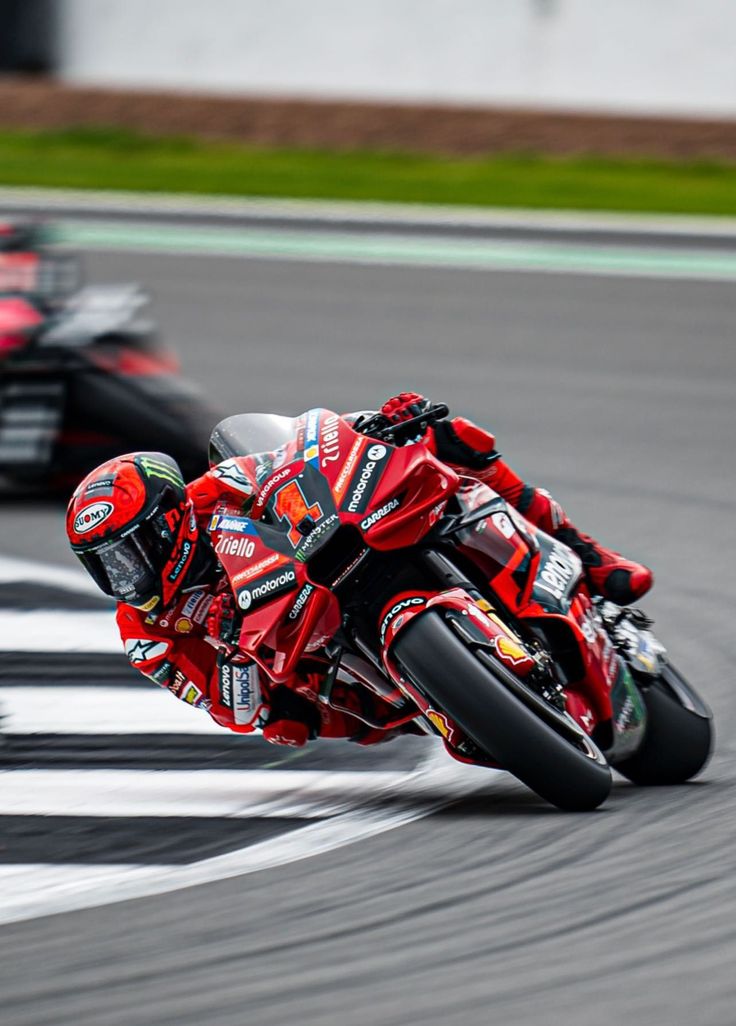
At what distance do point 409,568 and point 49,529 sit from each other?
440 cm

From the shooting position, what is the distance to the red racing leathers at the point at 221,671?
5.23m

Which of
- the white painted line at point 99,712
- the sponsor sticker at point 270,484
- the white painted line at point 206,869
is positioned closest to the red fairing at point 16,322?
the white painted line at point 99,712

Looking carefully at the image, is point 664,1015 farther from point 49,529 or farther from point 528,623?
point 49,529

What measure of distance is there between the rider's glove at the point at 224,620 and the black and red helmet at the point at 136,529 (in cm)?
13

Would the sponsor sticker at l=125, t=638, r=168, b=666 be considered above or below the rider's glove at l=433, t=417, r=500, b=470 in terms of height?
below

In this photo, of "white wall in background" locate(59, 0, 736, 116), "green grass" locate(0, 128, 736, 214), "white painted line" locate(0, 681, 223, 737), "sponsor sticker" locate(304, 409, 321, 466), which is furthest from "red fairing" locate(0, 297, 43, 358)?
"white wall in background" locate(59, 0, 736, 116)

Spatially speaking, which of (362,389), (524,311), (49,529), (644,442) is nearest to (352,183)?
(524,311)

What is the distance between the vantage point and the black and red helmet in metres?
4.97

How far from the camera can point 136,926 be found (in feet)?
14.0

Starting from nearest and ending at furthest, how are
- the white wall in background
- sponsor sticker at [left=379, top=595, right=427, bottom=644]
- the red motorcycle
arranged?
1. the red motorcycle
2. sponsor sticker at [left=379, top=595, right=427, bottom=644]
3. the white wall in background

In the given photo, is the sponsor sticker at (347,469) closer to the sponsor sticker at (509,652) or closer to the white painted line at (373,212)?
the sponsor sticker at (509,652)

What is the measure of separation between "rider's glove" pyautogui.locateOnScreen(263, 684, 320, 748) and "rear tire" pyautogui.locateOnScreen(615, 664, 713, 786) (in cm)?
91

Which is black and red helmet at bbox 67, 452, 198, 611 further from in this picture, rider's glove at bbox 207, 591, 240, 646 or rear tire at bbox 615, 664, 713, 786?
rear tire at bbox 615, 664, 713, 786

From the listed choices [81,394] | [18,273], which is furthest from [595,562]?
[18,273]
